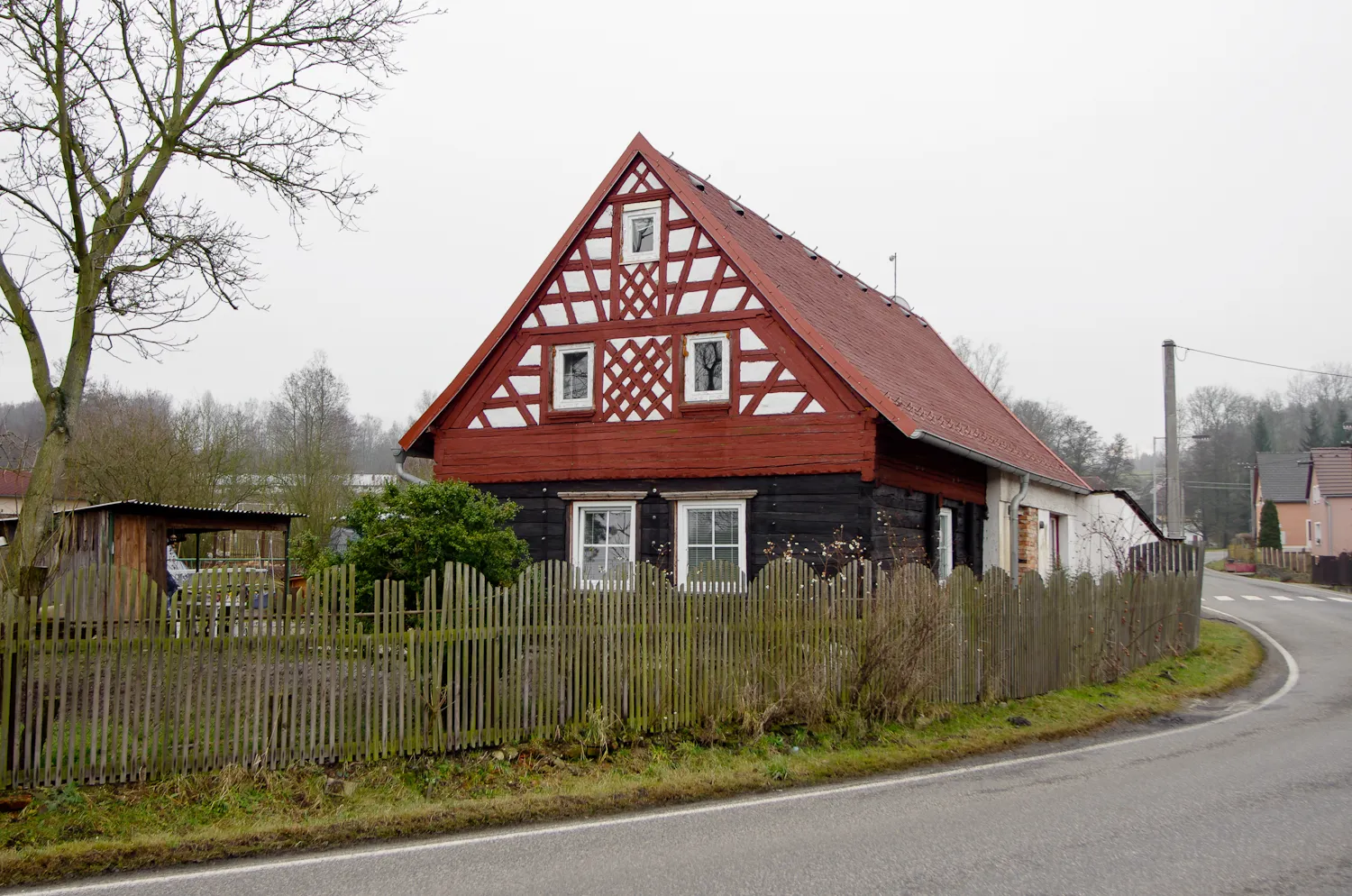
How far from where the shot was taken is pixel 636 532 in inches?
663

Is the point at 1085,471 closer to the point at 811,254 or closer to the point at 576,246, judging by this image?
the point at 811,254

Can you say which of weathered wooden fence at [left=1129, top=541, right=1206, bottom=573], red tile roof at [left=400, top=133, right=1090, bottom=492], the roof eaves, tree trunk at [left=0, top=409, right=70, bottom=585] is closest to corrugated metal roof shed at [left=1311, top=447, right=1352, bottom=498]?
the roof eaves

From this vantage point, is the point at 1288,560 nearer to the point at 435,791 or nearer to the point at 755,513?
the point at 755,513

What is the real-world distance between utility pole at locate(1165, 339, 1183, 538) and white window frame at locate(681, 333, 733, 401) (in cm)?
1105

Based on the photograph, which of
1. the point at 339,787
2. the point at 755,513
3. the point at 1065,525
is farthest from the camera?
the point at 1065,525

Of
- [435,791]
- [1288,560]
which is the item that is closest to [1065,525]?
[435,791]

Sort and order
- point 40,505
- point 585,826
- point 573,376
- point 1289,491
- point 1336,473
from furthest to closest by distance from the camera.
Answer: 1. point 1289,491
2. point 1336,473
3. point 573,376
4. point 40,505
5. point 585,826

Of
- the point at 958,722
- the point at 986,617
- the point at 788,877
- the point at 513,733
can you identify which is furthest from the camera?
the point at 986,617

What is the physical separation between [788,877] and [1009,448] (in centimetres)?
1536

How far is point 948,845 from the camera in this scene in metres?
6.93

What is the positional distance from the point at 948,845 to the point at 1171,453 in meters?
18.0

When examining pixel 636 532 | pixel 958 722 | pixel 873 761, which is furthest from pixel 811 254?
pixel 873 761

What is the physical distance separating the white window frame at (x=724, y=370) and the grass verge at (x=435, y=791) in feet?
21.3

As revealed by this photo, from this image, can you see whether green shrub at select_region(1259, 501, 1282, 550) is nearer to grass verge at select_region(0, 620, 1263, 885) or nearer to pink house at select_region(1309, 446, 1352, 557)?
pink house at select_region(1309, 446, 1352, 557)
